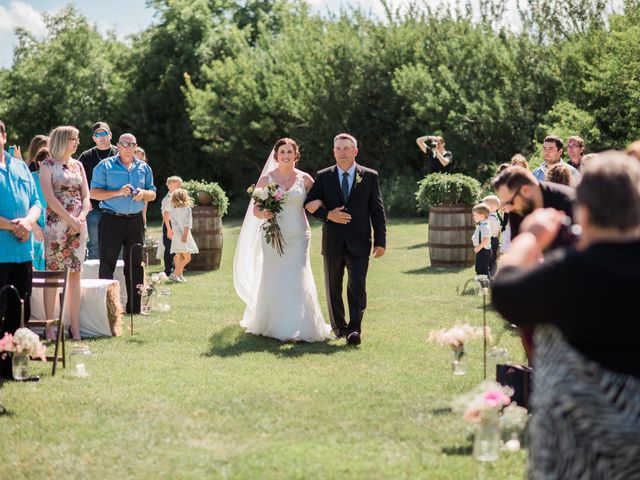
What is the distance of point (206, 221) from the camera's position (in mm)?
17891

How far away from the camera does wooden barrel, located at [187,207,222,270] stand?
17.9 metres

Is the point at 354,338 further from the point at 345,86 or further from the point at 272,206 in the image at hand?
the point at 345,86

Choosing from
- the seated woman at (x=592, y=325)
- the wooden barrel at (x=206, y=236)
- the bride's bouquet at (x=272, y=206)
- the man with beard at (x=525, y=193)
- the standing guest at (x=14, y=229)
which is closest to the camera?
the seated woman at (x=592, y=325)

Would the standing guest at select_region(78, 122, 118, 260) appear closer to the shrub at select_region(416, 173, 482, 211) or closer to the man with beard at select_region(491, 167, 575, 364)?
the shrub at select_region(416, 173, 482, 211)

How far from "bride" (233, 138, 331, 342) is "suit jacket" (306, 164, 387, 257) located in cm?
30

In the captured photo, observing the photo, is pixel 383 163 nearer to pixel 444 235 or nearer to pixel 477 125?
pixel 477 125

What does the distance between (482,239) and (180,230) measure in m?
5.67

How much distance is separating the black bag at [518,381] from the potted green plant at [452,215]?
1054cm

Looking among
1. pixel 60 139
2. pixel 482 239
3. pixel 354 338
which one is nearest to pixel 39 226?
pixel 60 139

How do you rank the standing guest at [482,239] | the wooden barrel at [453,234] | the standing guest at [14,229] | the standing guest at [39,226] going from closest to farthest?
the standing guest at [14,229] → the standing guest at [39,226] → the standing guest at [482,239] → the wooden barrel at [453,234]

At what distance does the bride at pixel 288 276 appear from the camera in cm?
1053

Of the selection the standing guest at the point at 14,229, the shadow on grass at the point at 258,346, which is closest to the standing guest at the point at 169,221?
the shadow on grass at the point at 258,346

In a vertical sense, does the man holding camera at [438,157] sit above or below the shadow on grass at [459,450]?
above

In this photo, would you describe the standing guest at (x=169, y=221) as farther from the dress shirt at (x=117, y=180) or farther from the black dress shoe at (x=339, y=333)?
the black dress shoe at (x=339, y=333)
